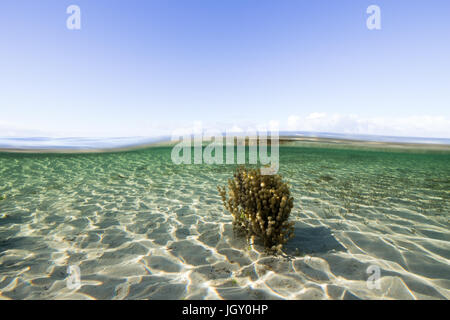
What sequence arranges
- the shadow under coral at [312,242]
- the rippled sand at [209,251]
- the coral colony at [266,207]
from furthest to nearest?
the shadow under coral at [312,242] → the coral colony at [266,207] → the rippled sand at [209,251]

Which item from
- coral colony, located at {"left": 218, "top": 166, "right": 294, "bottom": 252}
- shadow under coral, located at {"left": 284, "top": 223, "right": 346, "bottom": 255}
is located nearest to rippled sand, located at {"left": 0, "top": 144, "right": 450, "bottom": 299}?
shadow under coral, located at {"left": 284, "top": 223, "right": 346, "bottom": 255}

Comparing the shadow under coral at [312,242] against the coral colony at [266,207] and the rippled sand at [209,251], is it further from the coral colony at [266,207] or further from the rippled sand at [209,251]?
the coral colony at [266,207]

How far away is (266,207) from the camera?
161 inches

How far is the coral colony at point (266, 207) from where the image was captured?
3992 mm

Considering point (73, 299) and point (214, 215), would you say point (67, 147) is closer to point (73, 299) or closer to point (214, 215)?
point (214, 215)

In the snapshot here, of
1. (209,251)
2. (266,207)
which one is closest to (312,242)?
(266,207)

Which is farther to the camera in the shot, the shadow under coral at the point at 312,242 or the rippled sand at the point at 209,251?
the shadow under coral at the point at 312,242

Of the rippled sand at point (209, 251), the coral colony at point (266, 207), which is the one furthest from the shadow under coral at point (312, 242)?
the coral colony at point (266, 207)

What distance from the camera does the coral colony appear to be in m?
3.99

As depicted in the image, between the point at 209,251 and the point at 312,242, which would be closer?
the point at 209,251

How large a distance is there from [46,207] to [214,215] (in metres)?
5.87

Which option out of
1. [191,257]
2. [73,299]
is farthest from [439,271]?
[73,299]

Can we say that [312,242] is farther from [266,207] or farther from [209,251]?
[209,251]

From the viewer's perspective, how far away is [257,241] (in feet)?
14.8
